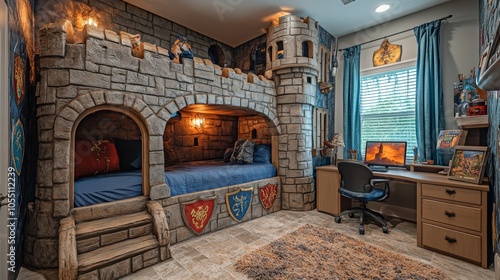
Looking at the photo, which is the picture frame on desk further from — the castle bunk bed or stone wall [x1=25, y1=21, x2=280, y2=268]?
stone wall [x1=25, y1=21, x2=280, y2=268]

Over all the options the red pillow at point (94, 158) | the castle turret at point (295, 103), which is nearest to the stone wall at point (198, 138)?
the red pillow at point (94, 158)

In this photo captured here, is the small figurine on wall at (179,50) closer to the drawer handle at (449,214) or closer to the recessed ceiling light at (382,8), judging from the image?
the recessed ceiling light at (382,8)

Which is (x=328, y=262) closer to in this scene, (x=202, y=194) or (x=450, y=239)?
(x=450, y=239)

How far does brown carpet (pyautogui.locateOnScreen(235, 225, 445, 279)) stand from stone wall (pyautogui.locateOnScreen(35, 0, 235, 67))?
3184 millimetres

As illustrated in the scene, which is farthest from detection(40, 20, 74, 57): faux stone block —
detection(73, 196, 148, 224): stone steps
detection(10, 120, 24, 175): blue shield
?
detection(73, 196, 148, 224): stone steps

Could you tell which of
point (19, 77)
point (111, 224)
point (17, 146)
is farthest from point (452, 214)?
point (19, 77)

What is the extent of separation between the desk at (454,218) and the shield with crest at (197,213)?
243 centimetres

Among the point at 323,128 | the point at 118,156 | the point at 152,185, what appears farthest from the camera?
the point at 323,128

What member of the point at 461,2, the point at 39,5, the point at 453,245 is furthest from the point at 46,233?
the point at 461,2

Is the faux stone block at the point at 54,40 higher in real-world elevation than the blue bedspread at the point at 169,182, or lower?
higher

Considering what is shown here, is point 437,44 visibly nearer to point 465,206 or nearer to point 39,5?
point 465,206

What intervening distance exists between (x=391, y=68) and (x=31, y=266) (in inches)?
203

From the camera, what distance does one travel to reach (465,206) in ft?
6.75

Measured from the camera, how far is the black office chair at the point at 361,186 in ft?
8.84
